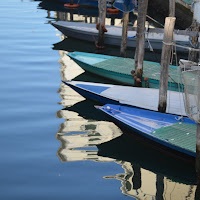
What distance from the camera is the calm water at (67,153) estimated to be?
468 inches

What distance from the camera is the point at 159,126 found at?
46.0 feet

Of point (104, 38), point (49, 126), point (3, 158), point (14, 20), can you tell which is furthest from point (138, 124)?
point (14, 20)

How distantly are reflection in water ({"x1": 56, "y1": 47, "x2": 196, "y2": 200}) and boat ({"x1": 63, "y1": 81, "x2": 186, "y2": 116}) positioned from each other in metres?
0.73

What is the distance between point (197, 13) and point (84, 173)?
5.40 metres

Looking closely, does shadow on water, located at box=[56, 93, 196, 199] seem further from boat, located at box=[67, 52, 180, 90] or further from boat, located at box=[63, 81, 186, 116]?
boat, located at box=[67, 52, 180, 90]

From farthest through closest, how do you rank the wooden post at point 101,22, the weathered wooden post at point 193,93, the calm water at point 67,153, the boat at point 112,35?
the boat at point 112,35, the wooden post at point 101,22, the calm water at point 67,153, the weathered wooden post at point 193,93

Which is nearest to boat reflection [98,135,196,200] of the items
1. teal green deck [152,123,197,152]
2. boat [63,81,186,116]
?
teal green deck [152,123,197,152]

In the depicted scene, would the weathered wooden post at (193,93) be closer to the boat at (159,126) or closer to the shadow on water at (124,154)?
the boat at (159,126)

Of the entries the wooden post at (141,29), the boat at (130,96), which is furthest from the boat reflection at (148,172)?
the wooden post at (141,29)

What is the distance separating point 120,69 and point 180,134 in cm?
675

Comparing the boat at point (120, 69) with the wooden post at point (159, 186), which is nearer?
the wooden post at point (159, 186)

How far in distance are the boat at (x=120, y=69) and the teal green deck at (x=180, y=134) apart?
3720mm

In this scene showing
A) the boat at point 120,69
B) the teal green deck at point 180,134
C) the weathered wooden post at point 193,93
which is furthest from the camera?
the boat at point 120,69

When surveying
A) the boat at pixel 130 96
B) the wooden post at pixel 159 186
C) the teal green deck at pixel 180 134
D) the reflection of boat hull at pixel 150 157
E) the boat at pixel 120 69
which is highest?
the boat at pixel 120 69
